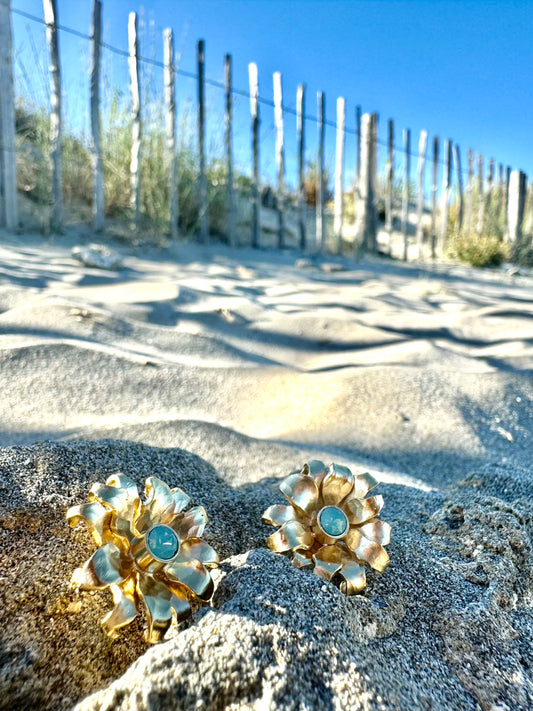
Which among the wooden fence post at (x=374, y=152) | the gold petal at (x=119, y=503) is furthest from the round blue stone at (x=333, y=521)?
the wooden fence post at (x=374, y=152)

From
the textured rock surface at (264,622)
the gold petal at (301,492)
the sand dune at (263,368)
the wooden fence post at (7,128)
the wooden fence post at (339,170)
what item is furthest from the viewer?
the wooden fence post at (339,170)

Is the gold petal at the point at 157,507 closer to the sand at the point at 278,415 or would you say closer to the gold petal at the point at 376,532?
the sand at the point at 278,415

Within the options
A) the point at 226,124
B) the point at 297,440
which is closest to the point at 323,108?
the point at 226,124

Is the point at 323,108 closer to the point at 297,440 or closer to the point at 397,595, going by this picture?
the point at 297,440

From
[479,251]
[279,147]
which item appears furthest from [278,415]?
[479,251]

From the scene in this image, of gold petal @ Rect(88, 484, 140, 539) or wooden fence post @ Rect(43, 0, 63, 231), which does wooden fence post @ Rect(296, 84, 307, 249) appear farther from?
gold petal @ Rect(88, 484, 140, 539)
